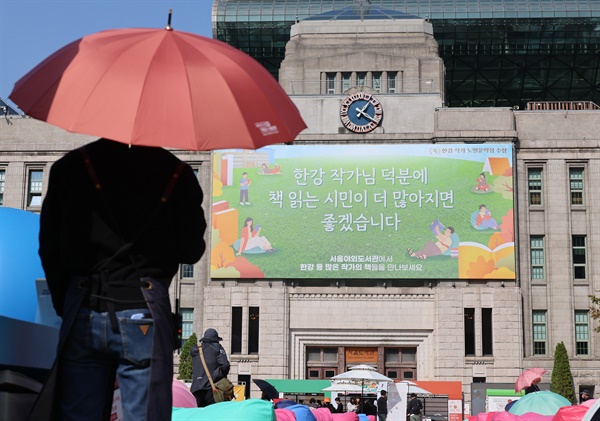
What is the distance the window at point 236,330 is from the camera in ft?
163

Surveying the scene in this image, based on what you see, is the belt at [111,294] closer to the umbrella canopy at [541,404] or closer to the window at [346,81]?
the umbrella canopy at [541,404]

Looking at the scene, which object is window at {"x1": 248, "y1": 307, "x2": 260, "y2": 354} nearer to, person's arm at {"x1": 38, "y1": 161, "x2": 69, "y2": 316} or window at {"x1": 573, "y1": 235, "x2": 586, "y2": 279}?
window at {"x1": 573, "y1": 235, "x2": 586, "y2": 279}

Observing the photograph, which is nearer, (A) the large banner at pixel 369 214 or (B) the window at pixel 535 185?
(A) the large banner at pixel 369 214

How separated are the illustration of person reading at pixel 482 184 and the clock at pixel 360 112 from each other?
5.90 m

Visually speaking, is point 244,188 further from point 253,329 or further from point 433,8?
point 433,8

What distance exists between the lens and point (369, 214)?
49.4 meters

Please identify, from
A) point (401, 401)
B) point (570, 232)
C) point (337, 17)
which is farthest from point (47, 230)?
point (337, 17)

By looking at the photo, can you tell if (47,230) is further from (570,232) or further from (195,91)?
Answer: (570,232)

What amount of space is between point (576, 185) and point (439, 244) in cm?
791

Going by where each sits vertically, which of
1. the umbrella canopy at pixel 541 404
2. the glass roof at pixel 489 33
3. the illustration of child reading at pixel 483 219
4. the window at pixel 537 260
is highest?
the glass roof at pixel 489 33

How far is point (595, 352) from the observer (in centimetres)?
4919

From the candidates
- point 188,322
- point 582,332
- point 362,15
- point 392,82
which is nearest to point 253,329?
point 188,322

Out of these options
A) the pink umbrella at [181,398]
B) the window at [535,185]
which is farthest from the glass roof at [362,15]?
the pink umbrella at [181,398]

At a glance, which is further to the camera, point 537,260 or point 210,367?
point 537,260
